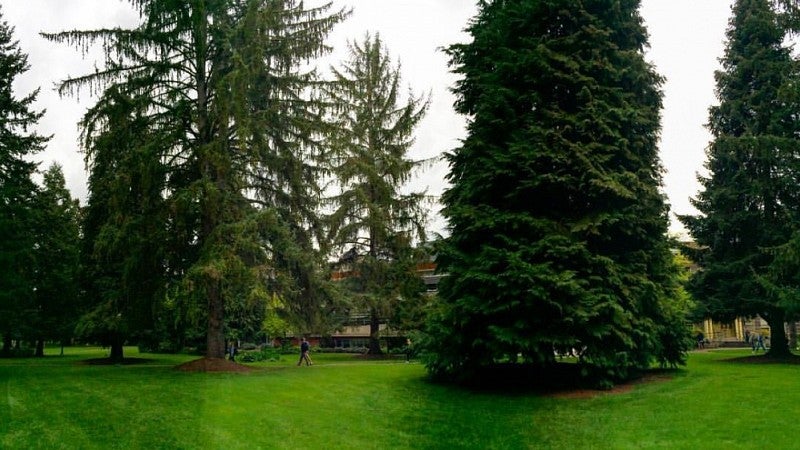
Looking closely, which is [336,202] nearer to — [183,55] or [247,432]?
[183,55]

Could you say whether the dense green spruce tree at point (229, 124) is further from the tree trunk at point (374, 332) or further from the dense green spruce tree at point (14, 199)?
the tree trunk at point (374, 332)

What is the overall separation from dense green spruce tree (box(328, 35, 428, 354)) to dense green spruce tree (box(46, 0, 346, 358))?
433 inches

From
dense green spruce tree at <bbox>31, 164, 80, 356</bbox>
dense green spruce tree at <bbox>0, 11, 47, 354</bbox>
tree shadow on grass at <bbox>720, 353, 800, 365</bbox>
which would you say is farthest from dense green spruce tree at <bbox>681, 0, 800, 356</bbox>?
dense green spruce tree at <bbox>31, 164, 80, 356</bbox>

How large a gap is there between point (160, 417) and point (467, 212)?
30.4 ft

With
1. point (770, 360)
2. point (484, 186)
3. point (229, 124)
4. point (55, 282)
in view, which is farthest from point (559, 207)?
point (55, 282)

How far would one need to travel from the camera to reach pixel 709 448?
980cm

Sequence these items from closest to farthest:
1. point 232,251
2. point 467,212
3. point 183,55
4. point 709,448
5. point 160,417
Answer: point 709,448 → point 160,417 → point 467,212 → point 232,251 → point 183,55

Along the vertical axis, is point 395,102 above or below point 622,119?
above

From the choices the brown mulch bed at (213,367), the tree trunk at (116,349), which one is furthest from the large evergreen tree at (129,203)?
the tree trunk at (116,349)

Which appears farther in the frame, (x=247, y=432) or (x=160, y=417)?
(x=160, y=417)

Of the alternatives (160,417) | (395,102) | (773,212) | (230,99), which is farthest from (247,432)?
(395,102)

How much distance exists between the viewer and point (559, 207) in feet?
58.0

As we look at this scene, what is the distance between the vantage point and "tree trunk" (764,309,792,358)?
24.8m

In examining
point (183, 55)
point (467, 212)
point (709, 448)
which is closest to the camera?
point (709, 448)
